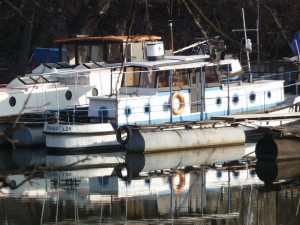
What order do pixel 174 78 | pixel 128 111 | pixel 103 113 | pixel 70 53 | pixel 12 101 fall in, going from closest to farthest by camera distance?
pixel 128 111 → pixel 103 113 → pixel 174 78 → pixel 12 101 → pixel 70 53

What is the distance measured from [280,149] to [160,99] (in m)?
4.28

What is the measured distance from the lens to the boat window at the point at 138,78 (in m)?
25.9

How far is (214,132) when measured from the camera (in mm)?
25250

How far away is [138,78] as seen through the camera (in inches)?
1027

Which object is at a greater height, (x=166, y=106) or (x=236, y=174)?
(x=166, y=106)

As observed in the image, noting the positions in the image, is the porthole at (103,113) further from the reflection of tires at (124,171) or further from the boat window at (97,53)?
the boat window at (97,53)

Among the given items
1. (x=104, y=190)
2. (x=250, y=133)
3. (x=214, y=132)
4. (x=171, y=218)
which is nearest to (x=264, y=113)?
(x=250, y=133)

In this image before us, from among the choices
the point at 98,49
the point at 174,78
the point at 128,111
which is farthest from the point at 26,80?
the point at 174,78

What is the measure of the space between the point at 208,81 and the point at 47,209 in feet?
33.4

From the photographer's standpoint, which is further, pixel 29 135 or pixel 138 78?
pixel 29 135

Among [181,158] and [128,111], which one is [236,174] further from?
[128,111]

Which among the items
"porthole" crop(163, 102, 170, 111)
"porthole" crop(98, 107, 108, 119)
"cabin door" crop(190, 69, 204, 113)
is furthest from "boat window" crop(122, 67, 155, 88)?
"cabin door" crop(190, 69, 204, 113)

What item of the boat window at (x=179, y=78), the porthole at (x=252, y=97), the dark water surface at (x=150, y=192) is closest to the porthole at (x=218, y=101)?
the porthole at (x=252, y=97)

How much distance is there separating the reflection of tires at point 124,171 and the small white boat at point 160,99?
6.54 ft
